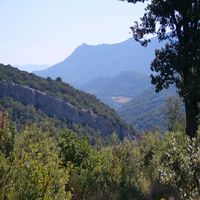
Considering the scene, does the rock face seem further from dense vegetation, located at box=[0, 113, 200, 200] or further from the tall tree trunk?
the tall tree trunk

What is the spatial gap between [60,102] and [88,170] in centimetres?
14188

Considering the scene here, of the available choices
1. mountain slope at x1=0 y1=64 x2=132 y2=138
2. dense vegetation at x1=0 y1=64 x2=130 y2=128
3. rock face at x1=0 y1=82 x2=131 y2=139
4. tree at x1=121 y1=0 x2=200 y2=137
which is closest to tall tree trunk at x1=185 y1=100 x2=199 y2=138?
tree at x1=121 y1=0 x2=200 y2=137

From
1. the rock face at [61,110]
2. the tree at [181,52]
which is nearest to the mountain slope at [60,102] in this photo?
the rock face at [61,110]

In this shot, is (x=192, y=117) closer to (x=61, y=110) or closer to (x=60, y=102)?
(x=61, y=110)

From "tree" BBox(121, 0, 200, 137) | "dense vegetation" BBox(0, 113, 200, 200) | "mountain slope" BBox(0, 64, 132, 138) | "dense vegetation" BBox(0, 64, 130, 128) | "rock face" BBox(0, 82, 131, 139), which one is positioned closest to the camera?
"dense vegetation" BBox(0, 113, 200, 200)

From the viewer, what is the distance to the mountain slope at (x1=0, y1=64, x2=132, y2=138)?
151000 mm

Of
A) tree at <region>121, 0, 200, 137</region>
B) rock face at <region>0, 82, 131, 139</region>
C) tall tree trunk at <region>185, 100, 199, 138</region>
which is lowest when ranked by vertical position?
tall tree trunk at <region>185, 100, 199, 138</region>

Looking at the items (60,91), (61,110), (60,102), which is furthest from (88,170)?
(60,91)

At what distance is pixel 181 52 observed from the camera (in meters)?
16.6

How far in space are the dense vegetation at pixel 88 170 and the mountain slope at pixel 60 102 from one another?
131366 millimetres

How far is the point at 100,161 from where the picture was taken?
15016 millimetres

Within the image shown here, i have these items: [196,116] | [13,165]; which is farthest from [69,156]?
[13,165]

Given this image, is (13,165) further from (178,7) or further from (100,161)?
(178,7)

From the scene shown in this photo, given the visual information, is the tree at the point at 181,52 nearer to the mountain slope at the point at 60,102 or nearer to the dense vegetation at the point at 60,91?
the mountain slope at the point at 60,102
